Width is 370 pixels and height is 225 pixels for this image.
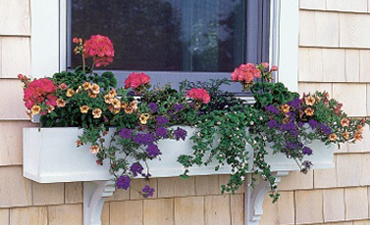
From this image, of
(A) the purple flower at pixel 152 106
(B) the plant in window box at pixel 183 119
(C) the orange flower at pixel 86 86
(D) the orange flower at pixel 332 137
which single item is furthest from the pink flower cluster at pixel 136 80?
(D) the orange flower at pixel 332 137

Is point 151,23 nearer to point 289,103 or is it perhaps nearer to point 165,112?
point 165,112

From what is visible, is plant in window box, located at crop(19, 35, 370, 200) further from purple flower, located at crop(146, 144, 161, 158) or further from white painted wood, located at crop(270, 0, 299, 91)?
white painted wood, located at crop(270, 0, 299, 91)

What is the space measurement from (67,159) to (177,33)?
80 centimetres

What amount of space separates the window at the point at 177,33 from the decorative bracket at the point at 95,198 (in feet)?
1.59

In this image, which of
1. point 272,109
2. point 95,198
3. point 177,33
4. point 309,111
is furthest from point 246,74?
point 95,198

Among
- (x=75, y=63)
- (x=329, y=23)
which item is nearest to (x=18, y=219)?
(x=75, y=63)

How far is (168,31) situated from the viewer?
8.16 feet

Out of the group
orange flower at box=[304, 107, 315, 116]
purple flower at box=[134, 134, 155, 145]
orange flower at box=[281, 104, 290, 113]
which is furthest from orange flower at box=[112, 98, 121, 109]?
orange flower at box=[304, 107, 315, 116]

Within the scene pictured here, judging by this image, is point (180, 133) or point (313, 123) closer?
point (180, 133)

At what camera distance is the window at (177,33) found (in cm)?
238

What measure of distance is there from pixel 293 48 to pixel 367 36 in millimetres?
398

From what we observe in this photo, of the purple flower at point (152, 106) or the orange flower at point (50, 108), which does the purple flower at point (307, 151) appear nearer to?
the purple flower at point (152, 106)

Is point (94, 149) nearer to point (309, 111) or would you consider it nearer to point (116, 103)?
point (116, 103)

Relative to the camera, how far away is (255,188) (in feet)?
8.17
